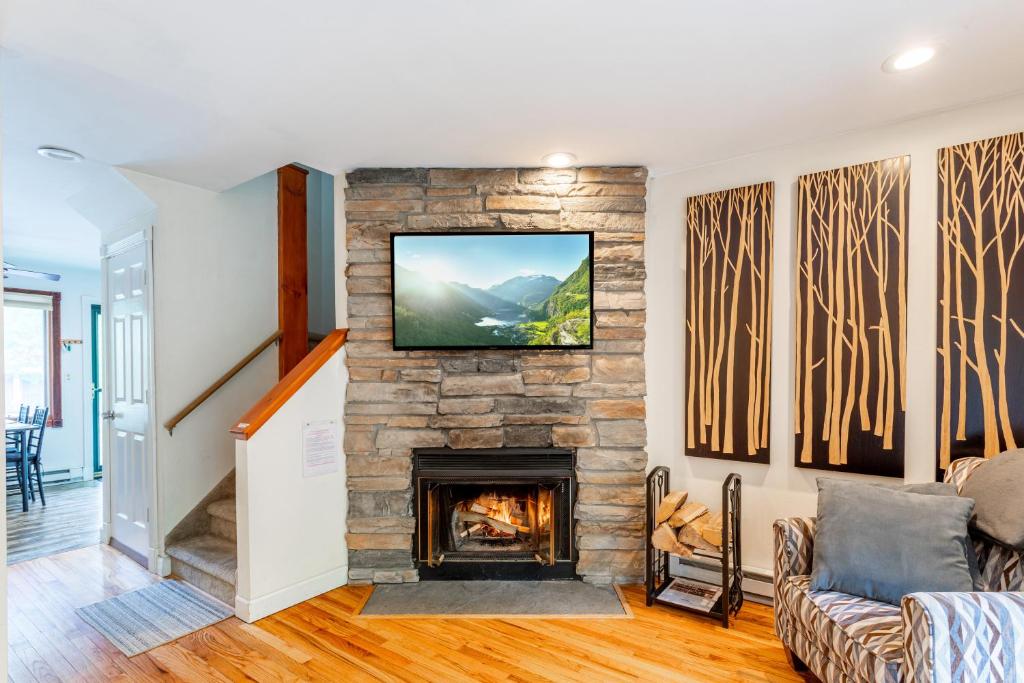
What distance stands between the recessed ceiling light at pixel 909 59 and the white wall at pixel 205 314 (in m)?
3.63

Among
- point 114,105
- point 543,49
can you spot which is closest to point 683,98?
point 543,49

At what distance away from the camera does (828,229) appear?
2453 mm

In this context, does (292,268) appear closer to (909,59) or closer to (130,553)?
(130,553)

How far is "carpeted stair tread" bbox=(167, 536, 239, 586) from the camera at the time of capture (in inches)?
105

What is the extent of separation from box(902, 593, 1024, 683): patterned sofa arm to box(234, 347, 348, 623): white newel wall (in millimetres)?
2515

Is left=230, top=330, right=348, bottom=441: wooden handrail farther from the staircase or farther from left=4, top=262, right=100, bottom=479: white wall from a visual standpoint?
left=4, top=262, right=100, bottom=479: white wall

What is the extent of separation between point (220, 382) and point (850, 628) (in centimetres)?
352

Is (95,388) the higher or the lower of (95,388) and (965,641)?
the higher

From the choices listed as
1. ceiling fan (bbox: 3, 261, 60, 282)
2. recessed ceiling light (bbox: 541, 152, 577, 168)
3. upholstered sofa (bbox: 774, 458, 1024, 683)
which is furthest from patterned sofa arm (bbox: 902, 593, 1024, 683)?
ceiling fan (bbox: 3, 261, 60, 282)

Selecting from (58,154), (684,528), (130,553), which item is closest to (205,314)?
(58,154)

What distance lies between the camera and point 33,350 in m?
5.32

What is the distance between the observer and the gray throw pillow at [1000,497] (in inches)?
65.2

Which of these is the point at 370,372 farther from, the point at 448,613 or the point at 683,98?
the point at 683,98

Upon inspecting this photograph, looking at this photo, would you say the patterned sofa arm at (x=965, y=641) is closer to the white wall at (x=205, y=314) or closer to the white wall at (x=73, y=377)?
the white wall at (x=205, y=314)
